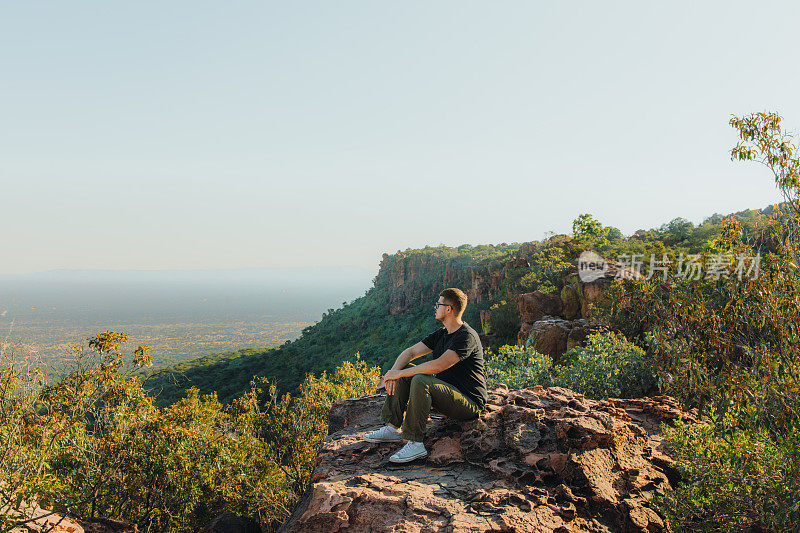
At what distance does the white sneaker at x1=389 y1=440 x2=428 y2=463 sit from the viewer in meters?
3.99

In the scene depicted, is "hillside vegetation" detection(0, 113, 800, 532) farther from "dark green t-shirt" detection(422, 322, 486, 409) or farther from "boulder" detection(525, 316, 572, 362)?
"boulder" detection(525, 316, 572, 362)

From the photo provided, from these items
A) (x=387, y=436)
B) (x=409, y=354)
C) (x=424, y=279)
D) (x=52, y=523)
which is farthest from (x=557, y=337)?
(x=424, y=279)

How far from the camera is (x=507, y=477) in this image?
3697 mm

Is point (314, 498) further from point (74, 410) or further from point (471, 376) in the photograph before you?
point (74, 410)

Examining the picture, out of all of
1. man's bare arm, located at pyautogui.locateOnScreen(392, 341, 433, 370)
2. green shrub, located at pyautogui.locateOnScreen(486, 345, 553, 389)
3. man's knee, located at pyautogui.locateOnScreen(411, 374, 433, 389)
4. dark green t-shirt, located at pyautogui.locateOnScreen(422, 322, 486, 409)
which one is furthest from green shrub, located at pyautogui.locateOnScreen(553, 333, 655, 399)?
man's knee, located at pyautogui.locateOnScreen(411, 374, 433, 389)

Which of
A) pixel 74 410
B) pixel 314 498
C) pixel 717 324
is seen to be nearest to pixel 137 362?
pixel 74 410

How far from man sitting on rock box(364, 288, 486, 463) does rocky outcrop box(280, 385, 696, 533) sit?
0.57 feet

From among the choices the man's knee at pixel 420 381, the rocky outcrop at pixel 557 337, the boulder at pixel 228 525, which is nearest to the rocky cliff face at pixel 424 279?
the rocky outcrop at pixel 557 337

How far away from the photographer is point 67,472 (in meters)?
8.38

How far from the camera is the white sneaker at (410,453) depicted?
3.99 meters

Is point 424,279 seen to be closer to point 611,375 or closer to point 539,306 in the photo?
point 539,306

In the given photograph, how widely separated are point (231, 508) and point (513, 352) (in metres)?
7.02

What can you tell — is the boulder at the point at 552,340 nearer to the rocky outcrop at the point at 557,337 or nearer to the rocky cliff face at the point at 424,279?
the rocky outcrop at the point at 557,337

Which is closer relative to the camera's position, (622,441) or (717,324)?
(622,441)
